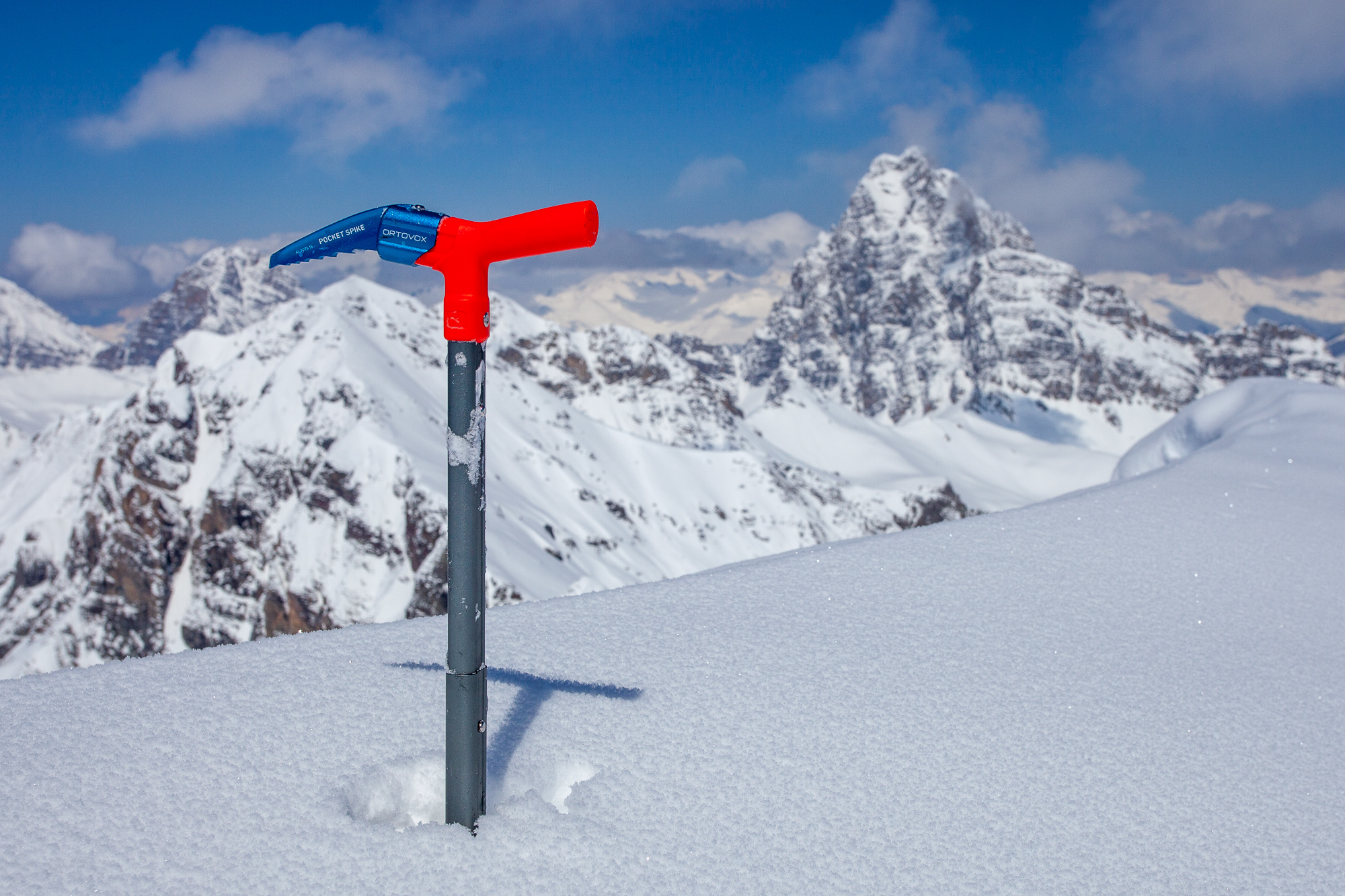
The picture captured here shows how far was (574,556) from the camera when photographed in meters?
78.9

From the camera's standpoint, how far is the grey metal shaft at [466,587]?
8.90 ft

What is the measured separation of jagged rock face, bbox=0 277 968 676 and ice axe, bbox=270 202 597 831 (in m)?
68.1

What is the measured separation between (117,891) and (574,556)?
7732 cm

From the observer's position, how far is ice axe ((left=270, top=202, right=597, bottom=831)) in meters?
2.70

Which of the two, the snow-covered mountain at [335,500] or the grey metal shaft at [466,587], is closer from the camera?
the grey metal shaft at [466,587]

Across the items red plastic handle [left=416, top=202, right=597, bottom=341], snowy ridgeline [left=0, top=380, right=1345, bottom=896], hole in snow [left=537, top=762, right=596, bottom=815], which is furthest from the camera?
hole in snow [left=537, top=762, right=596, bottom=815]

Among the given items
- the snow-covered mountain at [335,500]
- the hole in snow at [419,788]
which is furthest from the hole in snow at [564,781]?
the snow-covered mountain at [335,500]

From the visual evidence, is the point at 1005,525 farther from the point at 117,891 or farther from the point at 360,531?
the point at 360,531

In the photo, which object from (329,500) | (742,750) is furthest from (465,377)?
(329,500)

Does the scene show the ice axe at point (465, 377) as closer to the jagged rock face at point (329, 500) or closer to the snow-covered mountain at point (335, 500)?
the snow-covered mountain at point (335, 500)

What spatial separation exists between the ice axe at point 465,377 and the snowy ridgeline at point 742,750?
0.34 m

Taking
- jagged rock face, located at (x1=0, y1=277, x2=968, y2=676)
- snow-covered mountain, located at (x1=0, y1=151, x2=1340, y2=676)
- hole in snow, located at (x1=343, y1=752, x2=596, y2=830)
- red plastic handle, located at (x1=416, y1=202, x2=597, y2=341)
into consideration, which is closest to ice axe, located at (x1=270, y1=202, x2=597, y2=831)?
red plastic handle, located at (x1=416, y1=202, x2=597, y2=341)

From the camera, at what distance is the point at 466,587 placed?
9.15 feet

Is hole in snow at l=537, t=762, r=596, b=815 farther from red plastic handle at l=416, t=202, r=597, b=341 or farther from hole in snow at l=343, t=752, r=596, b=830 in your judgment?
red plastic handle at l=416, t=202, r=597, b=341
